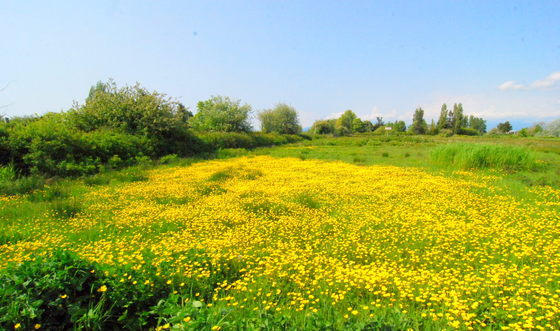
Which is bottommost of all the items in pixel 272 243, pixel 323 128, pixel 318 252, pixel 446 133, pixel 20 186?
pixel 318 252

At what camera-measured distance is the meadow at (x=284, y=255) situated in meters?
3.29

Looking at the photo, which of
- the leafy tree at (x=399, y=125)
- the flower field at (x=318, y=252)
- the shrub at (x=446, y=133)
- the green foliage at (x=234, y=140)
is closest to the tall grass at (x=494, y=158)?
the flower field at (x=318, y=252)

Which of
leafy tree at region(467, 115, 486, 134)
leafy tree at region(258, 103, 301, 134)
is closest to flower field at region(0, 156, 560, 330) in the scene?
leafy tree at region(258, 103, 301, 134)

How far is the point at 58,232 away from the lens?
6496 millimetres

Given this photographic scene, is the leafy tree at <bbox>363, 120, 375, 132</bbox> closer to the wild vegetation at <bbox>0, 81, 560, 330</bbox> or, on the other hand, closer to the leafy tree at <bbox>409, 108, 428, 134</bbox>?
the leafy tree at <bbox>409, 108, 428, 134</bbox>

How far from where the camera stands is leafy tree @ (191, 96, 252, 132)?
40.4 metres

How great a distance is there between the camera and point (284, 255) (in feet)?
16.6

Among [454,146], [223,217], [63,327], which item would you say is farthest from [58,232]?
[454,146]

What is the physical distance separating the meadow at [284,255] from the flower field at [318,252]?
3 centimetres

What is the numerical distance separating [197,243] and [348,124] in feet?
318

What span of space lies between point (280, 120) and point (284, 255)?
5826 centimetres

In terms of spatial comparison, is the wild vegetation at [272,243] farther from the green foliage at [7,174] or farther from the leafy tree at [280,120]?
the leafy tree at [280,120]

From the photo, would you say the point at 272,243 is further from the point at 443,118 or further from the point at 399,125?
the point at 399,125

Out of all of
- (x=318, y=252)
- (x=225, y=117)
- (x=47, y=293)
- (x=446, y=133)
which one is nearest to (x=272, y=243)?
(x=318, y=252)
